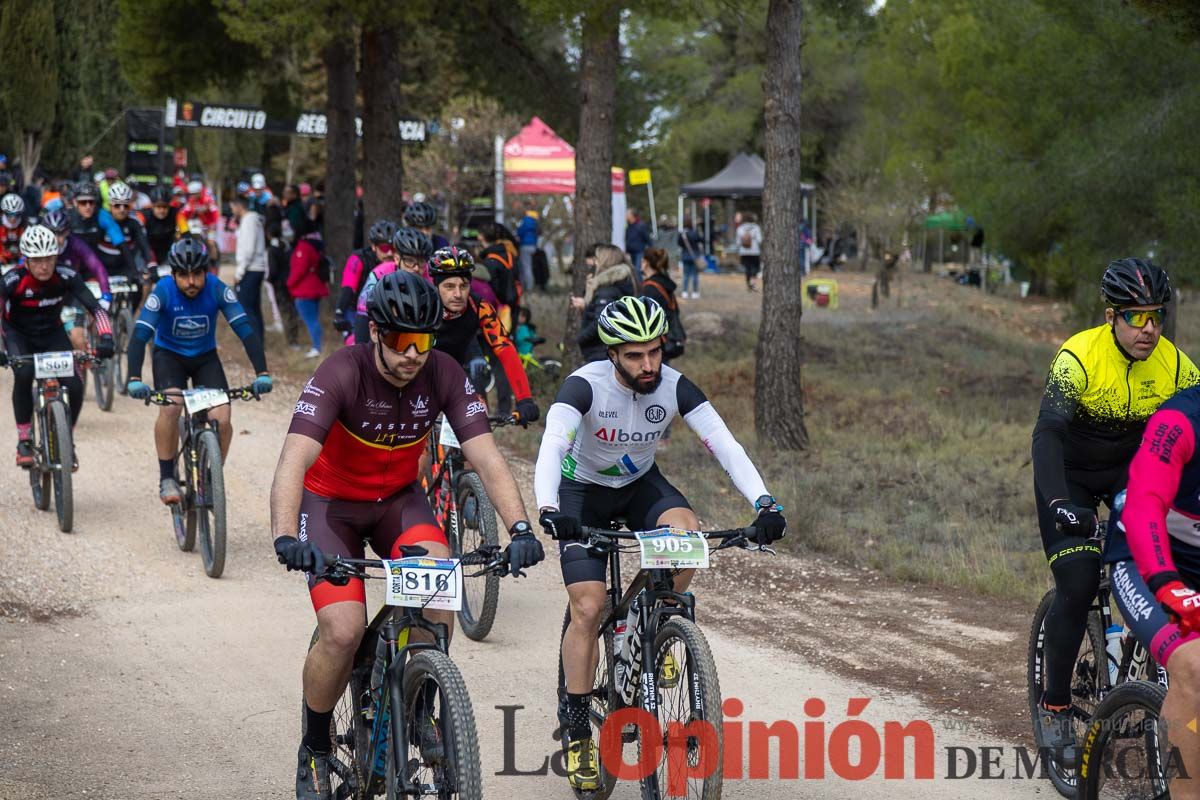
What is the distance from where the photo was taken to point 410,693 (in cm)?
477

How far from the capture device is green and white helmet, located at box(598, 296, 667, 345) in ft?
18.9

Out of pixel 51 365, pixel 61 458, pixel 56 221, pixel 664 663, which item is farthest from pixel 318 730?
pixel 56 221

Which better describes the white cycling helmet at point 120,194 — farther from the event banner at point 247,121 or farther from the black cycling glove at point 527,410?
the black cycling glove at point 527,410

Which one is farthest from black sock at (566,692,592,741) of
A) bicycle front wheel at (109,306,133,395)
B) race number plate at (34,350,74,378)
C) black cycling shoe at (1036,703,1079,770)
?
bicycle front wheel at (109,306,133,395)

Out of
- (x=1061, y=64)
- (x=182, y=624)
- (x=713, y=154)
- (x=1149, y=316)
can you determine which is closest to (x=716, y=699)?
(x=1149, y=316)

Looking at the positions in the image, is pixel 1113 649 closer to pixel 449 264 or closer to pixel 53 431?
→ pixel 449 264

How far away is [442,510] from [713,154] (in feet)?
176

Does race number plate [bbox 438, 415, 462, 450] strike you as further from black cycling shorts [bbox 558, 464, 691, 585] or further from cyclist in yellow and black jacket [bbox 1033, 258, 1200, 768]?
cyclist in yellow and black jacket [bbox 1033, 258, 1200, 768]

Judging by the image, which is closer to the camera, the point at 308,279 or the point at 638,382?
the point at 638,382

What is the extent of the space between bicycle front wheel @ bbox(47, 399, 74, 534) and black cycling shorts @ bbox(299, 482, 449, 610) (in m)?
5.69

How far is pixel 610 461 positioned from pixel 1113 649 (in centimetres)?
214

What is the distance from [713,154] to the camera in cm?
6119

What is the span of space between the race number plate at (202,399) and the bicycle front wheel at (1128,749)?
20.9ft

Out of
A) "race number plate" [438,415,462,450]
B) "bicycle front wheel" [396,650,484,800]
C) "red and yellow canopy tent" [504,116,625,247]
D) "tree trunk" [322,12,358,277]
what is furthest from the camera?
"red and yellow canopy tent" [504,116,625,247]
